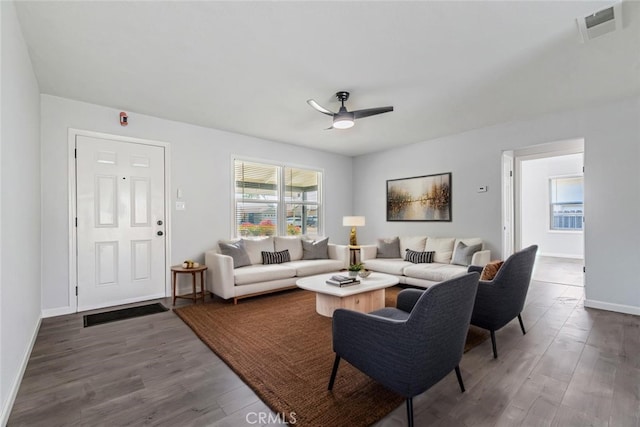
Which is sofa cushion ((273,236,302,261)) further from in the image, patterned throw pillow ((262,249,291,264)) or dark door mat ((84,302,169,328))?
dark door mat ((84,302,169,328))

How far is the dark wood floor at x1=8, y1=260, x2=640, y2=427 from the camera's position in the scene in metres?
1.68

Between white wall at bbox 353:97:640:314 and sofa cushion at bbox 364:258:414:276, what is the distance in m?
0.97

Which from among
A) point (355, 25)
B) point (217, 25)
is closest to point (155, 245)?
point (217, 25)

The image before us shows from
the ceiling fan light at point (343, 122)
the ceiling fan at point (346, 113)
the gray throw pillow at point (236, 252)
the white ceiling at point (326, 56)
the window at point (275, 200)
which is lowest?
the gray throw pillow at point (236, 252)

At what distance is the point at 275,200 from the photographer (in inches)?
215

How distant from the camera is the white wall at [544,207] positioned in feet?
24.6

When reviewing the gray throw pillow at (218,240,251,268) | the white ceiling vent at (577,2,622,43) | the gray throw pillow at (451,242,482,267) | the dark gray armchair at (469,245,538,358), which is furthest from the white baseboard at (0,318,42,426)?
the gray throw pillow at (451,242,482,267)

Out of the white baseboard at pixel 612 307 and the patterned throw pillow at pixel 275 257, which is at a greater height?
the patterned throw pillow at pixel 275 257

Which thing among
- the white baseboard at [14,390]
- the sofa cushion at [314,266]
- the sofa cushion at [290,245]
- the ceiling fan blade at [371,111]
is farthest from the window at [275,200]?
the white baseboard at [14,390]

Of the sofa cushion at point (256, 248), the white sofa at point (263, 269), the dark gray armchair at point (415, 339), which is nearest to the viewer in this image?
the dark gray armchair at point (415, 339)

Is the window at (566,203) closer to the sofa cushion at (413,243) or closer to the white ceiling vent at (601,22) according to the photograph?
the sofa cushion at (413,243)

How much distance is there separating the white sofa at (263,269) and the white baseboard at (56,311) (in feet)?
5.13

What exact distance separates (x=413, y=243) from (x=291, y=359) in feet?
11.3

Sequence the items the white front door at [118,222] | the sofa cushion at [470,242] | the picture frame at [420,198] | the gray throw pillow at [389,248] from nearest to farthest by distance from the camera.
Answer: the white front door at [118,222], the sofa cushion at [470,242], the picture frame at [420,198], the gray throw pillow at [389,248]
